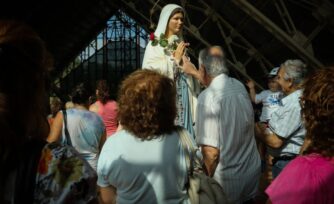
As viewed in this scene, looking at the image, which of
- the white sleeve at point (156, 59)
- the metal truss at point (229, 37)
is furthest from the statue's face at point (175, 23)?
the metal truss at point (229, 37)

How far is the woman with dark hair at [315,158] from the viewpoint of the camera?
193cm

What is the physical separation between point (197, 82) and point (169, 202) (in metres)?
1.88

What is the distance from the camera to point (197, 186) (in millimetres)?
2656

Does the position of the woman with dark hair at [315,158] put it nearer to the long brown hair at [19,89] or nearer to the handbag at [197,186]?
the handbag at [197,186]

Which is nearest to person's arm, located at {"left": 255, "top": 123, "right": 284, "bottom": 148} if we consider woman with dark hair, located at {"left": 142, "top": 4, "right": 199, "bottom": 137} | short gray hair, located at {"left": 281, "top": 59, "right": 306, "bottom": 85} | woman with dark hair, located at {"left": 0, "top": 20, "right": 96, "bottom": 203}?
short gray hair, located at {"left": 281, "top": 59, "right": 306, "bottom": 85}

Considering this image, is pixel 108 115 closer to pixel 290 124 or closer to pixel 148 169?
pixel 290 124

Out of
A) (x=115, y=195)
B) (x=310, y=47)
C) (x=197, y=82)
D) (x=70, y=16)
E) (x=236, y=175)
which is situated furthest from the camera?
(x=70, y=16)

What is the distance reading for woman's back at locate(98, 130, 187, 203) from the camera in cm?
261

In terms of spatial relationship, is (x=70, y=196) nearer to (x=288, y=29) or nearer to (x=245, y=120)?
(x=245, y=120)

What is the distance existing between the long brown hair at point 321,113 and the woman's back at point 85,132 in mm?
2762

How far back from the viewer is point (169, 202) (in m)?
2.61

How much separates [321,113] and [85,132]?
2.82 m

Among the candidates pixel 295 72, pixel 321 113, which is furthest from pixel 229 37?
pixel 321 113

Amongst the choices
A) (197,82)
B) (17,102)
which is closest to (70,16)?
(197,82)
